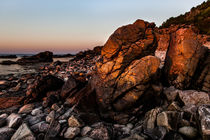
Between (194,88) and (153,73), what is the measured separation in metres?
2.20

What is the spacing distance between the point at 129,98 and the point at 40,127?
3.33m

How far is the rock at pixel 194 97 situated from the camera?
13.2 feet

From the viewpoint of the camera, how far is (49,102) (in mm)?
5328

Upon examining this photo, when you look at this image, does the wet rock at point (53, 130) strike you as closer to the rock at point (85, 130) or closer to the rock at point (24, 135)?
the rock at point (24, 135)

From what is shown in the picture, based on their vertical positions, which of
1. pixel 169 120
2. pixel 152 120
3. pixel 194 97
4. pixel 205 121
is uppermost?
pixel 205 121

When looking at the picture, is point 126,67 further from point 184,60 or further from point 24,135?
point 24,135

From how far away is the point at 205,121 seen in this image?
2.47 metres

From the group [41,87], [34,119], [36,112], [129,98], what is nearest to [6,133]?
[34,119]

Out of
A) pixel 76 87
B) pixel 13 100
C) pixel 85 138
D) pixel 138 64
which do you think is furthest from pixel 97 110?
pixel 13 100

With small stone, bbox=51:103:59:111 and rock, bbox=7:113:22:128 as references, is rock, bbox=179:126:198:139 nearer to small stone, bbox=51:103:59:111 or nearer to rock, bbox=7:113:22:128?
small stone, bbox=51:103:59:111

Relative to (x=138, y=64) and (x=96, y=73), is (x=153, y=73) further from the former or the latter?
(x=96, y=73)

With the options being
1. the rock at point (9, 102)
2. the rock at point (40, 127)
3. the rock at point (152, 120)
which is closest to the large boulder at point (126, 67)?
the rock at point (152, 120)

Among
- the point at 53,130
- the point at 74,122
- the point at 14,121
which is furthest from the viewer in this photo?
the point at 14,121

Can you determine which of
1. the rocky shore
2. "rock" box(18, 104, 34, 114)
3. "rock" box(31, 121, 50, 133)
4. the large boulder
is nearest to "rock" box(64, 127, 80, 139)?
the rocky shore
